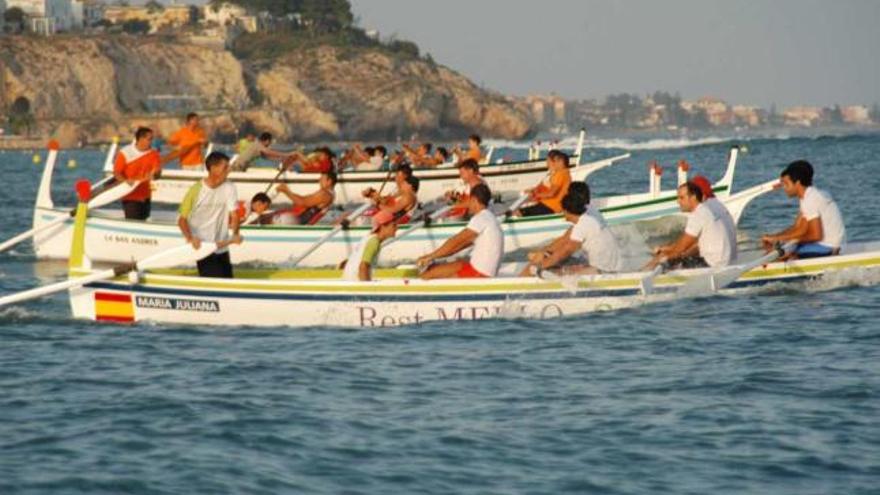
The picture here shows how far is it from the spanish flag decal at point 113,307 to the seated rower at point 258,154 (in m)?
15.1

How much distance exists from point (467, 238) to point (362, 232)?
7.55m

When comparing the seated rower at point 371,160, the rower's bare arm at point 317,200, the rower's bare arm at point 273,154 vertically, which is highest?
the rower's bare arm at point 273,154

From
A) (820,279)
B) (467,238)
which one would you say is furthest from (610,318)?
(820,279)

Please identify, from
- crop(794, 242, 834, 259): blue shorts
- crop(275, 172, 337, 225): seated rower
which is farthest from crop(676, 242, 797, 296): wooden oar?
crop(275, 172, 337, 225): seated rower

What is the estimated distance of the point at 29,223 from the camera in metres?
39.6

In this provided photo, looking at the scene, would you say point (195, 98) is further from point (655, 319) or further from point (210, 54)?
point (655, 319)

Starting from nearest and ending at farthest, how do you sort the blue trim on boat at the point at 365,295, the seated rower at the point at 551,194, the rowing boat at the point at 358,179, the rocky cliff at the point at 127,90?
the blue trim on boat at the point at 365,295
the seated rower at the point at 551,194
the rowing boat at the point at 358,179
the rocky cliff at the point at 127,90

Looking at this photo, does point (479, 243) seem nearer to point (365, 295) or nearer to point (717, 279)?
point (365, 295)

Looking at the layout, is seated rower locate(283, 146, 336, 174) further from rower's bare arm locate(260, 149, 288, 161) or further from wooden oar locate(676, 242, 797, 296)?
wooden oar locate(676, 242, 797, 296)

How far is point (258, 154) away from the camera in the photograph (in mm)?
35750

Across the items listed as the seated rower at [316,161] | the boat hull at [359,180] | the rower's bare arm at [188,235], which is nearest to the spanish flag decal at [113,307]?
the rower's bare arm at [188,235]

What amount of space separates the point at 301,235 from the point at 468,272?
7.80 m

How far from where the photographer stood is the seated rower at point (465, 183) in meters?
23.0

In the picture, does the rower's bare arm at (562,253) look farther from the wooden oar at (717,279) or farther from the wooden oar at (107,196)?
the wooden oar at (107,196)
